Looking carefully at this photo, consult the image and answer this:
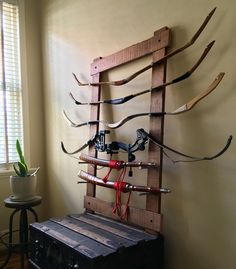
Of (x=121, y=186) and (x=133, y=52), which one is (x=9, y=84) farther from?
(x=121, y=186)

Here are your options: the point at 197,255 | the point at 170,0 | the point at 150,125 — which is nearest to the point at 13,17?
the point at 170,0

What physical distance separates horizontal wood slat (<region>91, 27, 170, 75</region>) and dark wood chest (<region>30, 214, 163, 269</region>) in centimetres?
104

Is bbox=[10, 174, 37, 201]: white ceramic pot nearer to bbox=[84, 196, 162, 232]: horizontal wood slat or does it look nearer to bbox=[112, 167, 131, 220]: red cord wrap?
bbox=[84, 196, 162, 232]: horizontal wood slat

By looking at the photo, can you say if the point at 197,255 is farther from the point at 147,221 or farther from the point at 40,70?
the point at 40,70

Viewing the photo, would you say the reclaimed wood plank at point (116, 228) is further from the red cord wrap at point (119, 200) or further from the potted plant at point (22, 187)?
the potted plant at point (22, 187)

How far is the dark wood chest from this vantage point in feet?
4.63

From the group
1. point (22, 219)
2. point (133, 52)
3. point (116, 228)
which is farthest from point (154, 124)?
point (22, 219)

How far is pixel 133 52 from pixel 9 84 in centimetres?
145

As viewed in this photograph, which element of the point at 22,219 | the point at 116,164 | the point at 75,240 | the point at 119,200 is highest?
the point at 116,164

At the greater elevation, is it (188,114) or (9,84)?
(9,84)

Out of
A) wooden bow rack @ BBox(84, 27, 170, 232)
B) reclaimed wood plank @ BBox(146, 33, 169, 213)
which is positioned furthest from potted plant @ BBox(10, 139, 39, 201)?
reclaimed wood plank @ BBox(146, 33, 169, 213)

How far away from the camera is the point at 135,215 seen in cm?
173

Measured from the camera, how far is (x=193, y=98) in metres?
1.53

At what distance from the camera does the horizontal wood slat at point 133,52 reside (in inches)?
64.9
